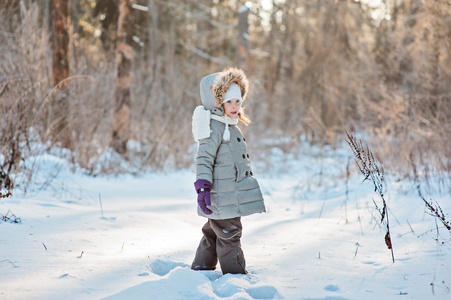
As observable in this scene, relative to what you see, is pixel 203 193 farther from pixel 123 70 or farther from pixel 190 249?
pixel 123 70

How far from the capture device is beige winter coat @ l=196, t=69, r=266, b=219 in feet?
Result: 9.41

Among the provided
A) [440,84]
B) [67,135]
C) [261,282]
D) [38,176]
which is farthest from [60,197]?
[440,84]

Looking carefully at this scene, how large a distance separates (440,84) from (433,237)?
5639mm

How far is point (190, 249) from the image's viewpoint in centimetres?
351

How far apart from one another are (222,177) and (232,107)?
21.0 inches

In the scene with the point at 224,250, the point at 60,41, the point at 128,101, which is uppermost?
the point at 60,41

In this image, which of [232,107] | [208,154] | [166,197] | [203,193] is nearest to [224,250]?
[203,193]

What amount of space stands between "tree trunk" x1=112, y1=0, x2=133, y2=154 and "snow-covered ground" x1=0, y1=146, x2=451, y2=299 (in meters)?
2.85

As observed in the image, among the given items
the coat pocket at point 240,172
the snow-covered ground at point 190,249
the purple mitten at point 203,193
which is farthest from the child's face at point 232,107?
the snow-covered ground at point 190,249

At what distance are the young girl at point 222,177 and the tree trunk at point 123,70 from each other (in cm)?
594

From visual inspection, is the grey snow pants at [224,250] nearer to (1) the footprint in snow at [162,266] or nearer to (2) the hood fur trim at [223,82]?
(1) the footprint in snow at [162,266]

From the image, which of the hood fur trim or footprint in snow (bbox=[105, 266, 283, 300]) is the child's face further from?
footprint in snow (bbox=[105, 266, 283, 300])

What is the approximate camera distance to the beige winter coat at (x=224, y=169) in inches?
113

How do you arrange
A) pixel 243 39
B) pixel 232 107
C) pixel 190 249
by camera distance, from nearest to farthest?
pixel 232 107, pixel 190 249, pixel 243 39
